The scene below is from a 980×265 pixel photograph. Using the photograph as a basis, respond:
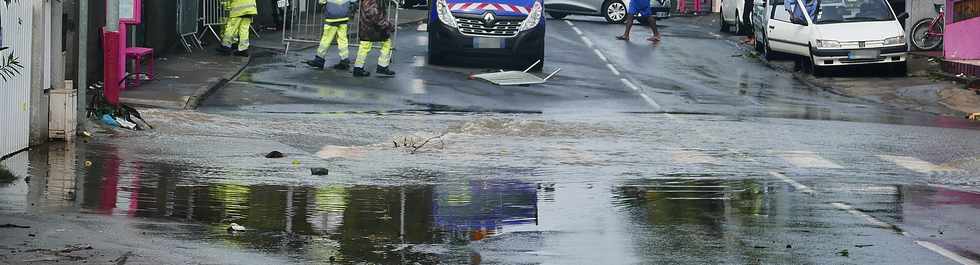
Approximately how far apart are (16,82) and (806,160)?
728cm

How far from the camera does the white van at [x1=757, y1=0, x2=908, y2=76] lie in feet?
90.4

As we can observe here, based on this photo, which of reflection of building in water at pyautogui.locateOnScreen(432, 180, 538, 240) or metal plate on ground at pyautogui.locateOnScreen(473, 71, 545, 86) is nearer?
reflection of building in water at pyautogui.locateOnScreen(432, 180, 538, 240)

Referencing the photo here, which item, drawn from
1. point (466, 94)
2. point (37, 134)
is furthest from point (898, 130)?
point (37, 134)

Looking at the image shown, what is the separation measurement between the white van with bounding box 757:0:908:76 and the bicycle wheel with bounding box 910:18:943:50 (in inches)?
99.8

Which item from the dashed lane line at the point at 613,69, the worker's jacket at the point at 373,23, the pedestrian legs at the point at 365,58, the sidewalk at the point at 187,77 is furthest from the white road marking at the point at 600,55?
the worker's jacket at the point at 373,23

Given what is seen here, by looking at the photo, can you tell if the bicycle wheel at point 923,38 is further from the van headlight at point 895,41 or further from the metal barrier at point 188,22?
the metal barrier at point 188,22

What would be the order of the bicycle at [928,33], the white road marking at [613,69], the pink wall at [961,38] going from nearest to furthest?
the white road marking at [613,69] → the pink wall at [961,38] → the bicycle at [928,33]

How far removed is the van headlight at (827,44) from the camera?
2761cm

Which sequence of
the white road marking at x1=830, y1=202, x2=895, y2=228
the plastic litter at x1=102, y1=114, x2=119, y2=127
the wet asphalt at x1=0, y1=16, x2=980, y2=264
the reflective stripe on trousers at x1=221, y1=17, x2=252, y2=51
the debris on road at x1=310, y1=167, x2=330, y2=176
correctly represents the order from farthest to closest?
1. the reflective stripe on trousers at x1=221, y1=17, x2=252, y2=51
2. the plastic litter at x1=102, y1=114, x2=119, y2=127
3. the debris on road at x1=310, y1=167, x2=330, y2=176
4. the white road marking at x1=830, y1=202, x2=895, y2=228
5. the wet asphalt at x1=0, y1=16, x2=980, y2=264

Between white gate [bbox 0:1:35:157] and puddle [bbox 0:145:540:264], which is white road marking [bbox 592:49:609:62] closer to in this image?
puddle [bbox 0:145:540:264]

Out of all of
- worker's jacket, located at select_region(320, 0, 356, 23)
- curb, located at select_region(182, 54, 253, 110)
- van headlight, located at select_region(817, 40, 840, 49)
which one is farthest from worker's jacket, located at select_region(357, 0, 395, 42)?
van headlight, located at select_region(817, 40, 840, 49)

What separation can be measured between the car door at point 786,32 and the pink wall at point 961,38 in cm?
243

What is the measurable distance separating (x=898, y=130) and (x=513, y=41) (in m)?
8.08

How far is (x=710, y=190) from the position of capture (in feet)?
44.4
